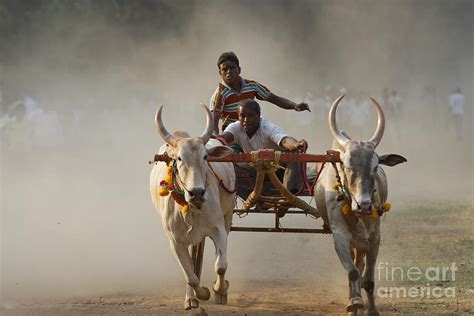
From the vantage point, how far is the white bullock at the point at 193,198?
773cm

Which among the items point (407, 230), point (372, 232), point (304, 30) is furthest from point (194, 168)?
point (304, 30)

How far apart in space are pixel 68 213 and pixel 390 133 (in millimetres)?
15556

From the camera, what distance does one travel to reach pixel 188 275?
8219 millimetres

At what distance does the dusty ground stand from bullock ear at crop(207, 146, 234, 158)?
5.01 ft

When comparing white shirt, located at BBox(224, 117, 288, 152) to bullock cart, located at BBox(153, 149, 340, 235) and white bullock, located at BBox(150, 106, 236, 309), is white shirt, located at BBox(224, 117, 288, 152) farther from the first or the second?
white bullock, located at BBox(150, 106, 236, 309)

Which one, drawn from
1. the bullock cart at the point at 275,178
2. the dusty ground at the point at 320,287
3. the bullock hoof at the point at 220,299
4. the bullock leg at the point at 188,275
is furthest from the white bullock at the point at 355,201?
the bullock hoof at the point at 220,299

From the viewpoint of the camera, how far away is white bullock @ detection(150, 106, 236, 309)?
25.3 ft

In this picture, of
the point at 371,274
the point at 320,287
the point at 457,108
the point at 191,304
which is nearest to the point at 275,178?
the point at 371,274

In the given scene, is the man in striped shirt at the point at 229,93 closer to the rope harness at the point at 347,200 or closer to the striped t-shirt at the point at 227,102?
the striped t-shirt at the point at 227,102

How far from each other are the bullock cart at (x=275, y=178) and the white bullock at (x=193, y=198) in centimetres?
16

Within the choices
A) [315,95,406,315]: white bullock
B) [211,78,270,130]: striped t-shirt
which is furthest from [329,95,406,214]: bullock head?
[211,78,270,130]: striped t-shirt

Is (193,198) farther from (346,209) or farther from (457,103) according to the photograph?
(457,103)

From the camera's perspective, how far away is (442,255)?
11445 mm

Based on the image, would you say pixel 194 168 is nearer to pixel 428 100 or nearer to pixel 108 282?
pixel 108 282
